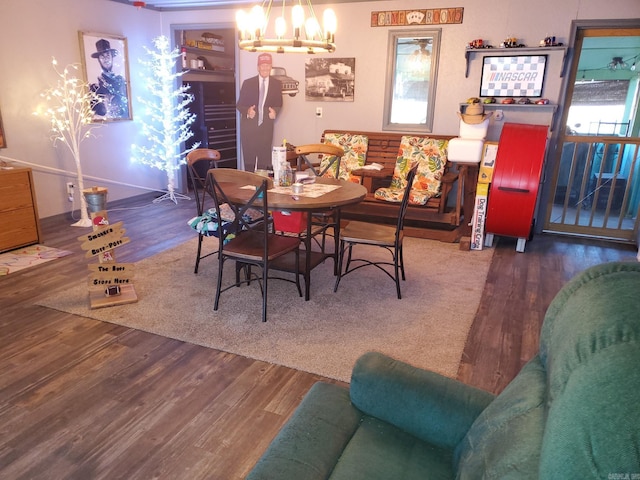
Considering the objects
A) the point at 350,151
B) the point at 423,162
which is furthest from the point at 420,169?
the point at 350,151

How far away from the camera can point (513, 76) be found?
491 centimetres

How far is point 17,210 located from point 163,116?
274cm

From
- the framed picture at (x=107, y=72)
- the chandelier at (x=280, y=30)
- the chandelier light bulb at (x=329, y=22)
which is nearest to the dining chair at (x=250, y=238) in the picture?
the chandelier at (x=280, y=30)

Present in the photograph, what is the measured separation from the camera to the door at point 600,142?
4.73 m

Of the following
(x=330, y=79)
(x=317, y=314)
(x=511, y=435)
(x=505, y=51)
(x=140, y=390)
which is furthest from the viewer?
(x=330, y=79)

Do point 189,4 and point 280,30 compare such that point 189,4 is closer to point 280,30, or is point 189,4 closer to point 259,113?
point 259,113

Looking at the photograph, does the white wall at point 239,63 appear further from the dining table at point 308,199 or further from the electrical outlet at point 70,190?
the dining table at point 308,199

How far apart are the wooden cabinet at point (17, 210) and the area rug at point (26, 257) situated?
0.09 metres

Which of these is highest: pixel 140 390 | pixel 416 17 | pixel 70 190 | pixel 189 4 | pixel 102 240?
pixel 189 4

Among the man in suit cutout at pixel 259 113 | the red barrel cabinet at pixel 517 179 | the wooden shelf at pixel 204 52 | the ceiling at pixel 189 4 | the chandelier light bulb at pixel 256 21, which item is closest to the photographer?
the chandelier light bulb at pixel 256 21

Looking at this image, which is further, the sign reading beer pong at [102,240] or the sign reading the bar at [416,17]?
the sign reading the bar at [416,17]

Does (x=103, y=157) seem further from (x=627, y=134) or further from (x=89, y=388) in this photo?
(x=627, y=134)

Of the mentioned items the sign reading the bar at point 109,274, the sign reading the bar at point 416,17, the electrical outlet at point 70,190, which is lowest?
the sign reading the bar at point 109,274

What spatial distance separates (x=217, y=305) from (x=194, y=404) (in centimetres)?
102
